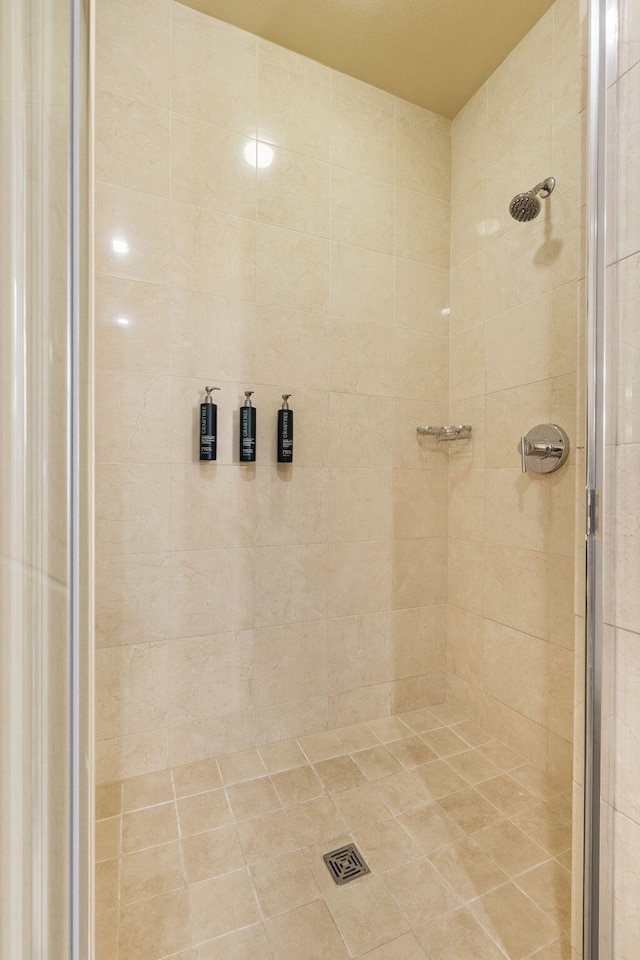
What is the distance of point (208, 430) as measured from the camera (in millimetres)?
1511

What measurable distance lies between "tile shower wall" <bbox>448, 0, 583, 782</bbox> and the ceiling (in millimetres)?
95

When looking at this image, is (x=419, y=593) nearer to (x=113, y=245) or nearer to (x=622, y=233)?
(x=622, y=233)

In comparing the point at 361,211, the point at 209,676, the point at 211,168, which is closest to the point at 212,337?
the point at 211,168

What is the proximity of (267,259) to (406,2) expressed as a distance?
3.16 ft

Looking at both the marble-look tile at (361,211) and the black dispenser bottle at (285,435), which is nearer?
the black dispenser bottle at (285,435)

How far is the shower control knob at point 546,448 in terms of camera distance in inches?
57.5

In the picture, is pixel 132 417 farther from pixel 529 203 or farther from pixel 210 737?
pixel 529 203

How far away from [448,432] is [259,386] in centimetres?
85

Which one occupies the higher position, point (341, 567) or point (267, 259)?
point (267, 259)

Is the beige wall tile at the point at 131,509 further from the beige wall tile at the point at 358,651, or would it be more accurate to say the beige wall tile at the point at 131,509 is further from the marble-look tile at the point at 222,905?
the marble-look tile at the point at 222,905

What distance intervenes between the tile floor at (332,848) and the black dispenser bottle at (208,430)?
3.68ft

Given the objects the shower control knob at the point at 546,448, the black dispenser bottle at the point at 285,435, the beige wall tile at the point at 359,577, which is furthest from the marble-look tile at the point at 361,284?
the beige wall tile at the point at 359,577

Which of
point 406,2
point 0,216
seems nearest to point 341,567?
point 0,216

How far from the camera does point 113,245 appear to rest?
1435 millimetres
